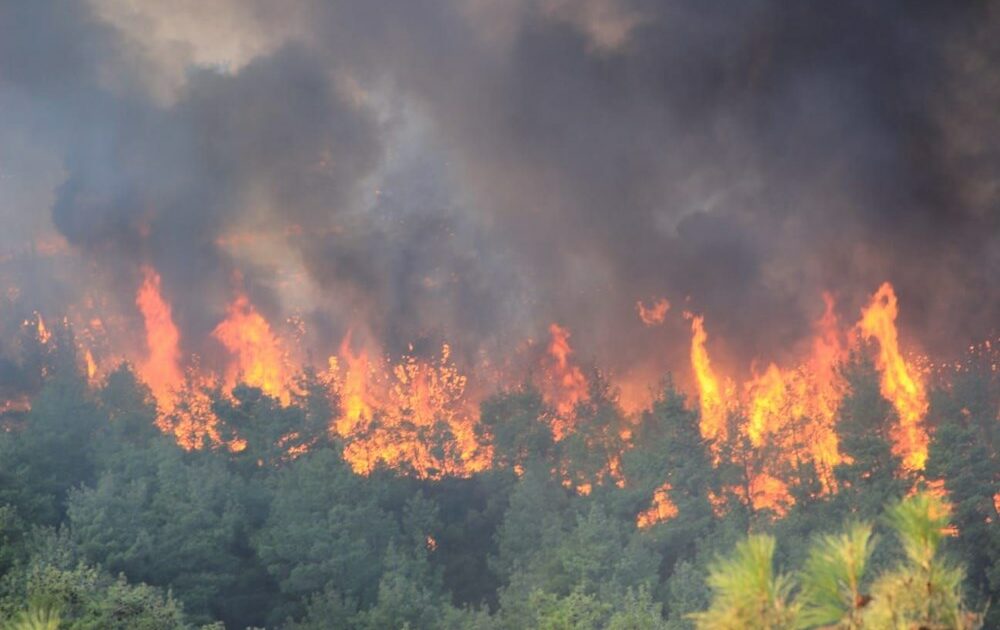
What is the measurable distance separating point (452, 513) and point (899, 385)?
30.3 m

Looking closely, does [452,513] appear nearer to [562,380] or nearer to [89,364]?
[562,380]

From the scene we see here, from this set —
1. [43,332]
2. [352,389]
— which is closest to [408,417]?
[352,389]

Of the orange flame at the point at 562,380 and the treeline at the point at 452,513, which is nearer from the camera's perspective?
the treeline at the point at 452,513

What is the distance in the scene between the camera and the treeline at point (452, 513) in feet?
129

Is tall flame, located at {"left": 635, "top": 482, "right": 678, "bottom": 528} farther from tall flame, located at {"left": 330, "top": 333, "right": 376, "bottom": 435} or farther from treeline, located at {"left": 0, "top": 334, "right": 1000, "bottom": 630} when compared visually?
tall flame, located at {"left": 330, "top": 333, "right": 376, "bottom": 435}

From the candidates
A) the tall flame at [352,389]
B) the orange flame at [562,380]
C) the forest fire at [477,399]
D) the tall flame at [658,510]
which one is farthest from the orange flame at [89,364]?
the tall flame at [658,510]

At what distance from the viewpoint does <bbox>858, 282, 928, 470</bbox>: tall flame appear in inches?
2028

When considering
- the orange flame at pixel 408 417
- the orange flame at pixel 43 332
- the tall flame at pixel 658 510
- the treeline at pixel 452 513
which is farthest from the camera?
the orange flame at pixel 43 332

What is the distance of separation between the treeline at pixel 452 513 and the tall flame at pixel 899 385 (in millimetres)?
1697

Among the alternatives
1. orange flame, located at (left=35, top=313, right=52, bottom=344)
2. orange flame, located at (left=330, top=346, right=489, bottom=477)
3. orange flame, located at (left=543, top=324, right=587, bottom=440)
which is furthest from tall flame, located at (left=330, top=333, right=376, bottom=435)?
orange flame, located at (left=35, top=313, right=52, bottom=344)

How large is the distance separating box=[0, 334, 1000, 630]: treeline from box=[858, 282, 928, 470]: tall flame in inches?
66.8

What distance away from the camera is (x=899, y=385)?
6512 cm

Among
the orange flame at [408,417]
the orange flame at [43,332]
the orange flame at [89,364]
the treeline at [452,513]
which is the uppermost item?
the orange flame at [43,332]

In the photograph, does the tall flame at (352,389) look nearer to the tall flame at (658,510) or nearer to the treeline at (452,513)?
the treeline at (452,513)
